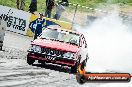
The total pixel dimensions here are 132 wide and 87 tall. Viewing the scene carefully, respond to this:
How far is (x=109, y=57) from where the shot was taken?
80.1ft

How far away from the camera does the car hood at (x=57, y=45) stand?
14977mm

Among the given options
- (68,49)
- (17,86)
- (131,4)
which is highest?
(131,4)

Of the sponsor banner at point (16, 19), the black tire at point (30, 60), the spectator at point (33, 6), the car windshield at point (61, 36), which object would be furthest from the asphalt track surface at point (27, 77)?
the spectator at point (33, 6)

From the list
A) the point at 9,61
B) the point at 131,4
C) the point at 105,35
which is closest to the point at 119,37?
the point at 105,35

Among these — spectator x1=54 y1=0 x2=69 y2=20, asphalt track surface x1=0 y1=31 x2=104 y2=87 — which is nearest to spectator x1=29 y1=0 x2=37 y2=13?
spectator x1=54 y1=0 x2=69 y2=20

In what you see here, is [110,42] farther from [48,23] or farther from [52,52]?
[52,52]

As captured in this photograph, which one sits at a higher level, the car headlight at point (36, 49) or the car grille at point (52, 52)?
the car headlight at point (36, 49)

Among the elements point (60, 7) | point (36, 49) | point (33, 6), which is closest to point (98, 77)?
point (36, 49)

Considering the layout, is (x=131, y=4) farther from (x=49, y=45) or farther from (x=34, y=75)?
(x=34, y=75)

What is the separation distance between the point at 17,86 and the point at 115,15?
2266 centimetres

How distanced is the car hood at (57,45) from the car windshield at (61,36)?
424 millimetres

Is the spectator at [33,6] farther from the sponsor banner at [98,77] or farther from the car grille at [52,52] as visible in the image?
the sponsor banner at [98,77]

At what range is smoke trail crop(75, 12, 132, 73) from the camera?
2260 centimetres

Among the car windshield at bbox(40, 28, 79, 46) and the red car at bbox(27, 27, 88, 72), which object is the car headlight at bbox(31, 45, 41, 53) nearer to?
the red car at bbox(27, 27, 88, 72)
